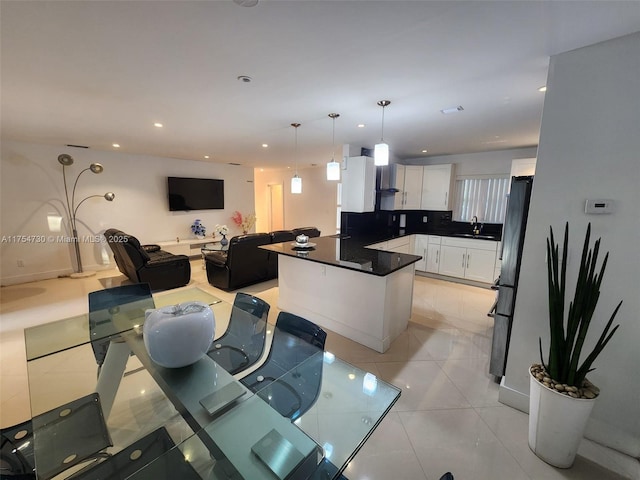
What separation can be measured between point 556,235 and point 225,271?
4004 mm

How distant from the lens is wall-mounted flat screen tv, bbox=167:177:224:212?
20.8 feet

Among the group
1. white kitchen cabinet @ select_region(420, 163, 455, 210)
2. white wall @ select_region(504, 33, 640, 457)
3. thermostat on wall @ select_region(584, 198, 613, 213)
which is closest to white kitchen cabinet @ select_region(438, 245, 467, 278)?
white kitchen cabinet @ select_region(420, 163, 455, 210)

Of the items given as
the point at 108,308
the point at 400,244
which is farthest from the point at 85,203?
the point at 400,244

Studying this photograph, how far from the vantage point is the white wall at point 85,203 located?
4539 mm

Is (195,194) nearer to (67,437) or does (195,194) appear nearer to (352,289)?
(352,289)

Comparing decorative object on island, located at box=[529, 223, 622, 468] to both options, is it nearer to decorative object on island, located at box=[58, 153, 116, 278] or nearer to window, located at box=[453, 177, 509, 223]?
window, located at box=[453, 177, 509, 223]

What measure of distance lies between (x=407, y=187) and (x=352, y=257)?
10.0 ft

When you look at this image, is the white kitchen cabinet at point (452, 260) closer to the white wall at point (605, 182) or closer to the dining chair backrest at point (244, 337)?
the white wall at point (605, 182)

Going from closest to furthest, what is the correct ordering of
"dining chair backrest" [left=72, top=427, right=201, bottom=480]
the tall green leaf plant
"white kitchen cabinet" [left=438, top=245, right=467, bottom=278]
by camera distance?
"dining chair backrest" [left=72, top=427, right=201, bottom=480] → the tall green leaf plant → "white kitchen cabinet" [left=438, top=245, right=467, bottom=278]

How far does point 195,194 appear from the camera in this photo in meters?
6.71

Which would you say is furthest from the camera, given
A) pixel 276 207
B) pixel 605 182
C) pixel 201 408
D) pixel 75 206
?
pixel 276 207

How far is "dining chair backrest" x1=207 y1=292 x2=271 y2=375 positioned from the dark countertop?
91 cm

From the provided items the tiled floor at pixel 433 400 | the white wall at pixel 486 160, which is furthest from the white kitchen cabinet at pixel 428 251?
the white wall at pixel 486 160

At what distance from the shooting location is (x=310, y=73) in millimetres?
1939
